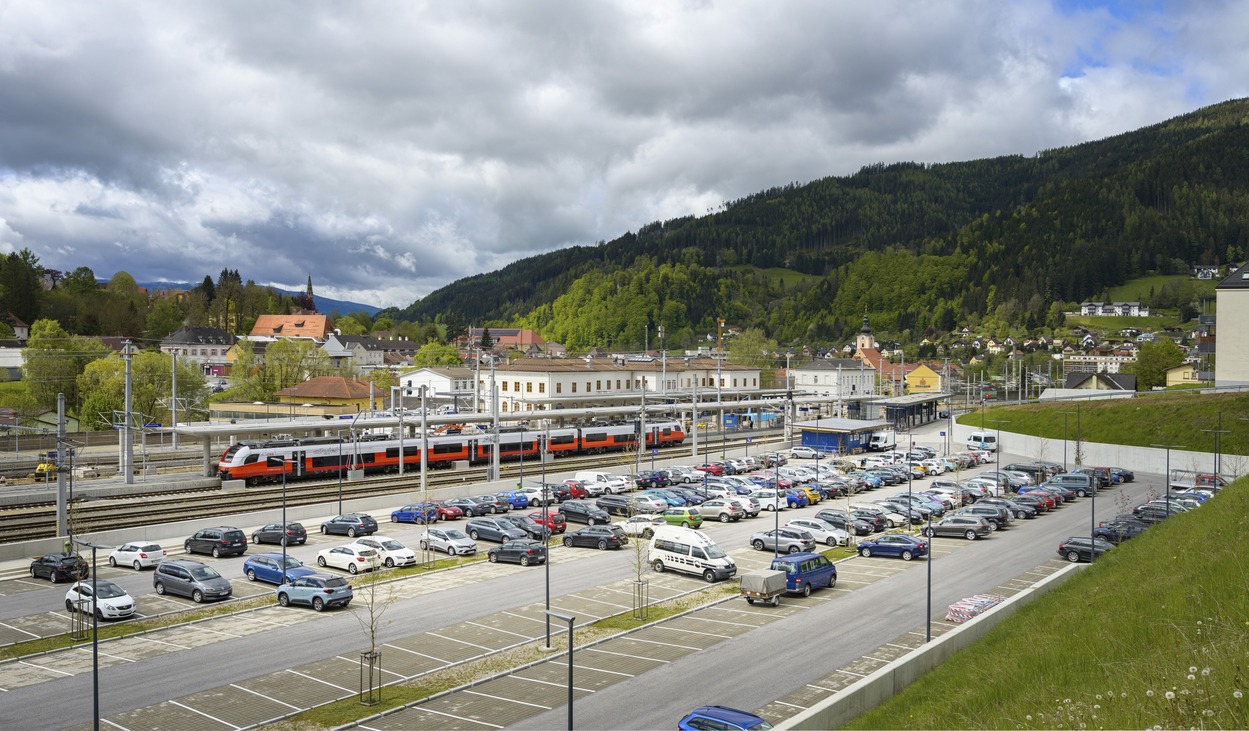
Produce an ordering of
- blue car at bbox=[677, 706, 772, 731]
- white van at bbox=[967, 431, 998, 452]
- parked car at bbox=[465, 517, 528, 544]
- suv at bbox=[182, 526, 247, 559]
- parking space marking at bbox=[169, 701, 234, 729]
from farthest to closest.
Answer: white van at bbox=[967, 431, 998, 452], parked car at bbox=[465, 517, 528, 544], suv at bbox=[182, 526, 247, 559], parking space marking at bbox=[169, 701, 234, 729], blue car at bbox=[677, 706, 772, 731]

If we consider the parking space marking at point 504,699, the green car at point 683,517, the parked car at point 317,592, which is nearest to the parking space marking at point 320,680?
the parking space marking at point 504,699

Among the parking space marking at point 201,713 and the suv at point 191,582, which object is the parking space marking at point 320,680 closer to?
the parking space marking at point 201,713

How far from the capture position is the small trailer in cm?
2352

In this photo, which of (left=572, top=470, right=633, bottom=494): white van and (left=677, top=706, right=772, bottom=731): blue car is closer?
(left=677, top=706, right=772, bottom=731): blue car

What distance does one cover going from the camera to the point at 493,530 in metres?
32.6

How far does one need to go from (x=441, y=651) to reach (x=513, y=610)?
12.4 ft

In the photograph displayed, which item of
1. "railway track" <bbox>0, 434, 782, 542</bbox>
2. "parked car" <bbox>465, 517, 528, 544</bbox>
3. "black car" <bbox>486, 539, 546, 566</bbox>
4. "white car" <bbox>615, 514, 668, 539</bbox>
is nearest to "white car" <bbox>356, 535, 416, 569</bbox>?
"black car" <bbox>486, 539, 546, 566</bbox>

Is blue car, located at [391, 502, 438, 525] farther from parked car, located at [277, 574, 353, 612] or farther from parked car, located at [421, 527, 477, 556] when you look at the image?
parked car, located at [277, 574, 353, 612]

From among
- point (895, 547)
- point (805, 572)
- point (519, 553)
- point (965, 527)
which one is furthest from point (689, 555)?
point (965, 527)

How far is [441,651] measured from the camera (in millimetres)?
19844

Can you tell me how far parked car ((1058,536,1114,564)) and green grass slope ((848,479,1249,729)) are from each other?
890cm

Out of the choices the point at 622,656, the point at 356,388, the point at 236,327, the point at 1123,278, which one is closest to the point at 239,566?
the point at 622,656

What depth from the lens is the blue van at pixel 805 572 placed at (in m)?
24.6

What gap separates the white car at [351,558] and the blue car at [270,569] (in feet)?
4.03
